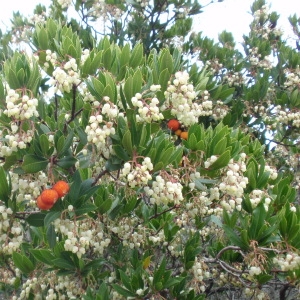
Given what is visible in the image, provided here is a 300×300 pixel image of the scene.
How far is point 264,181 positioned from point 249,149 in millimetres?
549

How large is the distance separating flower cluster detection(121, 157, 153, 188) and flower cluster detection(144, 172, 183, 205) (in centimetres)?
9

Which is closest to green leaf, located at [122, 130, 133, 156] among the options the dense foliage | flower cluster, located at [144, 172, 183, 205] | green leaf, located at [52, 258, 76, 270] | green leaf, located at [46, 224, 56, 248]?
the dense foliage

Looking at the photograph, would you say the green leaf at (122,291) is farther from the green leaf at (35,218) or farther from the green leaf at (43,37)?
the green leaf at (43,37)

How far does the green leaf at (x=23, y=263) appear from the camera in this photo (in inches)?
117

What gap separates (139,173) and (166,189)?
0.58ft

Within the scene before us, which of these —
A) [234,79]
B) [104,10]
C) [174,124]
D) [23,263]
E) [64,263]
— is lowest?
[23,263]

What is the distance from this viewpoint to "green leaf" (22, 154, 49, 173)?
226 centimetres

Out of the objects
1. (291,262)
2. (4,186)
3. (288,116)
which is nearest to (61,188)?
(4,186)

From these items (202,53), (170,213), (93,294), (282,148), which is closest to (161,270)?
(93,294)

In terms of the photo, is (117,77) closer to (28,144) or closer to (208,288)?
(28,144)

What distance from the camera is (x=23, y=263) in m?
→ 3.04

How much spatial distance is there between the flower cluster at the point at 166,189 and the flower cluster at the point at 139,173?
0.31 feet

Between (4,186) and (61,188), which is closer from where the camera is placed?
(61,188)

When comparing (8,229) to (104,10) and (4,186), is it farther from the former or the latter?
(104,10)
